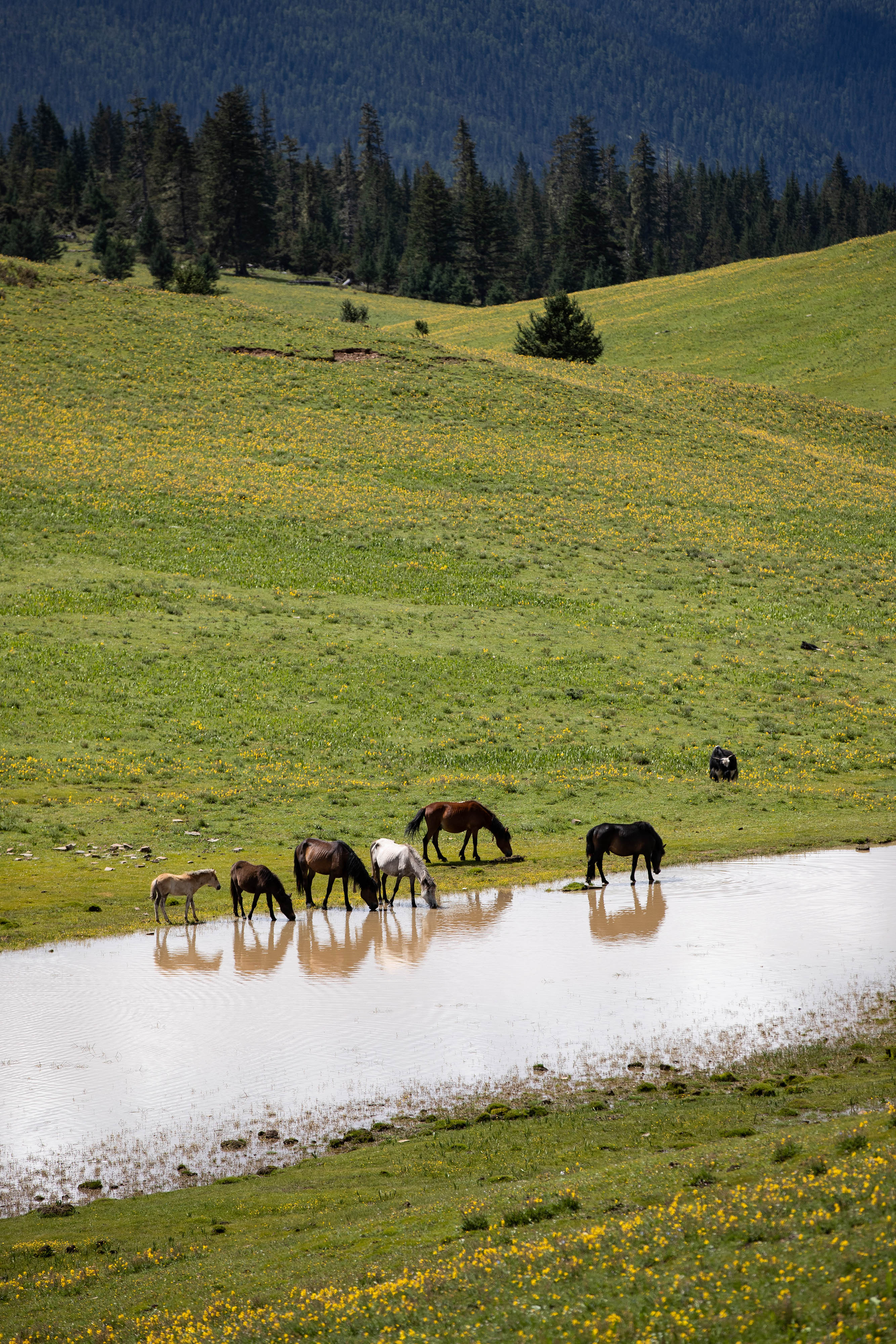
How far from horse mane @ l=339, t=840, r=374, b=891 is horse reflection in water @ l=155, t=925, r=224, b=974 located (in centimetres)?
314

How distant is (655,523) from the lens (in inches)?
2389

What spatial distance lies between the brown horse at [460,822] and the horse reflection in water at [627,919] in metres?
2.72

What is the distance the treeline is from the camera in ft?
482

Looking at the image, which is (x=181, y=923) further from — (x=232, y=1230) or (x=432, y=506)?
(x=432, y=506)

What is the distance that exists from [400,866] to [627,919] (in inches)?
181

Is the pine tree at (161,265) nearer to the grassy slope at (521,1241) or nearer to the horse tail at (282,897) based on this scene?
the horse tail at (282,897)

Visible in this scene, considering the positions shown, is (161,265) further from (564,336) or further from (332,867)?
(332,867)

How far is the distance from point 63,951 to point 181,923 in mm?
2661

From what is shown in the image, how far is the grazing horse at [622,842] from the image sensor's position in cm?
2403

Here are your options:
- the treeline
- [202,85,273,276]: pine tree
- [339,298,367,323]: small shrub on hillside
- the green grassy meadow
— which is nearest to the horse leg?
the green grassy meadow

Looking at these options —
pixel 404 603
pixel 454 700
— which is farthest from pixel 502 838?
pixel 404 603

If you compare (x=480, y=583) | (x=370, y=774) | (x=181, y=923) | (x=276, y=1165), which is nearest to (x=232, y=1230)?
(x=276, y=1165)

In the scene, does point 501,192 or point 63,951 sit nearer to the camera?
point 63,951

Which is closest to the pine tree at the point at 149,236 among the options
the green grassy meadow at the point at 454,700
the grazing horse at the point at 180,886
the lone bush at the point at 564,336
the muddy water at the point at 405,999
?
the green grassy meadow at the point at 454,700
